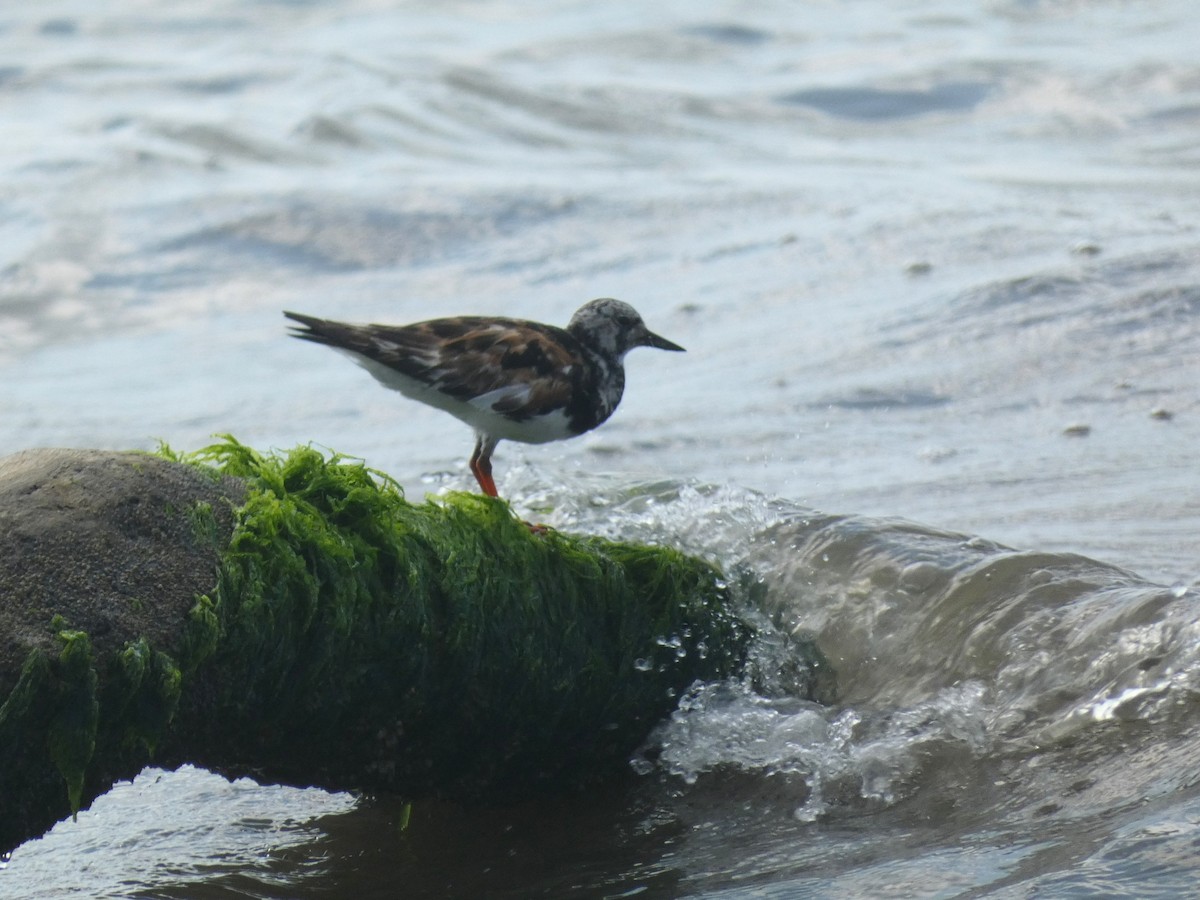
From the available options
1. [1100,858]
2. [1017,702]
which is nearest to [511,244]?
[1017,702]

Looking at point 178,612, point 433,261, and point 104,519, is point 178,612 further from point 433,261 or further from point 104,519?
point 433,261

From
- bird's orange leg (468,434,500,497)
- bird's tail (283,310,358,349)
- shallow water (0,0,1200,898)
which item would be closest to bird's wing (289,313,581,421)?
bird's tail (283,310,358,349)

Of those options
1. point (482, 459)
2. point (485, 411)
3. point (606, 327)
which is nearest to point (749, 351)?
point (606, 327)

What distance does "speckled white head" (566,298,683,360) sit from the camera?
16.1ft

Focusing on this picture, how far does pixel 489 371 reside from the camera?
457cm

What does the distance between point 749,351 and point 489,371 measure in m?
3.38

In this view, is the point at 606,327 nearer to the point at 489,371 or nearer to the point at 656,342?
the point at 656,342

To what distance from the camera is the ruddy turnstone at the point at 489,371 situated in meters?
4.54

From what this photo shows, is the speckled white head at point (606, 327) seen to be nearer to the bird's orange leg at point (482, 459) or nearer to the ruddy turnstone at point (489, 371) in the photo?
the ruddy turnstone at point (489, 371)

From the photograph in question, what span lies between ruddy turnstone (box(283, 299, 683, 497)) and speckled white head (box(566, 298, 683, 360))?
65mm

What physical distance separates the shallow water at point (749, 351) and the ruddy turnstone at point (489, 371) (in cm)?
39

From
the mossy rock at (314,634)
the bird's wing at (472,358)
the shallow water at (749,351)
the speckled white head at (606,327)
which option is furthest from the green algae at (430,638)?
the speckled white head at (606,327)

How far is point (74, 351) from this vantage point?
8859 mm

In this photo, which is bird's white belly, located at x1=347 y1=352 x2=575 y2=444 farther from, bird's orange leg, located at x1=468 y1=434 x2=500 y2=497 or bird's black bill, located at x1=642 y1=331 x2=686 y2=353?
bird's black bill, located at x1=642 y1=331 x2=686 y2=353
